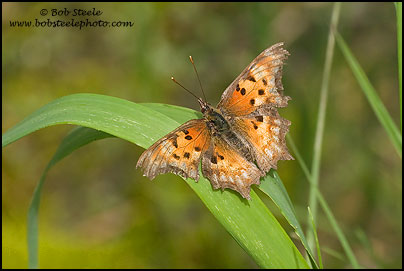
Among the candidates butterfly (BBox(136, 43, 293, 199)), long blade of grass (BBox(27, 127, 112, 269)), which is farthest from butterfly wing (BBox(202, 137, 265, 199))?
long blade of grass (BBox(27, 127, 112, 269))

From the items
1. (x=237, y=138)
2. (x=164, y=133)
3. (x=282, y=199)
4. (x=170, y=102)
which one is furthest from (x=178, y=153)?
(x=170, y=102)

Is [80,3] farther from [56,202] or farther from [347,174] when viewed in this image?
[347,174]

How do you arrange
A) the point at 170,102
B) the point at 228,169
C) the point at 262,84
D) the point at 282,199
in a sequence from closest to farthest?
the point at 282,199, the point at 228,169, the point at 262,84, the point at 170,102

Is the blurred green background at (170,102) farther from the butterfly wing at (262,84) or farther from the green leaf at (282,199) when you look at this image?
the green leaf at (282,199)

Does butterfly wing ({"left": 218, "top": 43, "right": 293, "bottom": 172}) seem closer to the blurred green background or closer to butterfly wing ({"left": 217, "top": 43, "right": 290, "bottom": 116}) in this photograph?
butterfly wing ({"left": 217, "top": 43, "right": 290, "bottom": 116})

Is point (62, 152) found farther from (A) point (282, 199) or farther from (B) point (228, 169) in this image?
(A) point (282, 199)

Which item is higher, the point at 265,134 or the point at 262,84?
the point at 262,84
